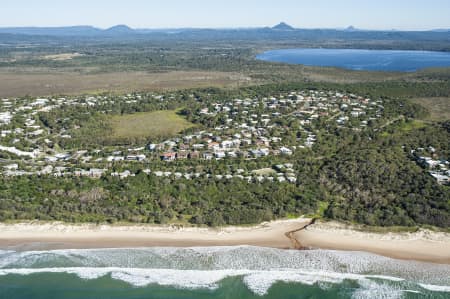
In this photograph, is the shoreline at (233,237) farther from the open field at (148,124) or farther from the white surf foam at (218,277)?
the open field at (148,124)

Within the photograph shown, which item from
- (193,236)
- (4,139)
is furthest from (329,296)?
(4,139)

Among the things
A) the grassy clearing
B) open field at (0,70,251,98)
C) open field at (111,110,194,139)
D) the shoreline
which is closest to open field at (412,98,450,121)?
the grassy clearing

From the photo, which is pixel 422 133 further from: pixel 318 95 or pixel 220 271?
pixel 220 271

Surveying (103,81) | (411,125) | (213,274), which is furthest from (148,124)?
(103,81)

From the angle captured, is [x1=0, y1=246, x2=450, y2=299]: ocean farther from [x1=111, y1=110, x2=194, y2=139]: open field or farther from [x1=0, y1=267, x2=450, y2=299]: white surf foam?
[x1=111, y1=110, x2=194, y2=139]: open field

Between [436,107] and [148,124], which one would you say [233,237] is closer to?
[148,124]
